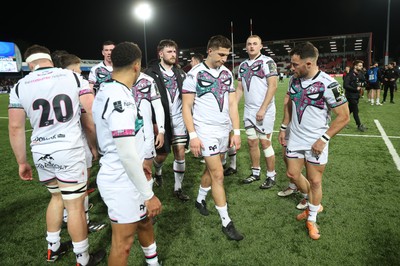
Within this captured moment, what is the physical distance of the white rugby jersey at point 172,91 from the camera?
461 centimetres

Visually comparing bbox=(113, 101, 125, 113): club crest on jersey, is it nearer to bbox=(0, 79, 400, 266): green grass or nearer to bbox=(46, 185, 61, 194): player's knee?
bbox=(46, 185, 61, 194): player's knee

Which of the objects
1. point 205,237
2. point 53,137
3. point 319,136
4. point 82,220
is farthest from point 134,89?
point 319,136

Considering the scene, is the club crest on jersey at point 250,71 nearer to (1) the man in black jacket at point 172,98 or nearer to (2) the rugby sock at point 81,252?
(1) the man in black jacket at point 172,98

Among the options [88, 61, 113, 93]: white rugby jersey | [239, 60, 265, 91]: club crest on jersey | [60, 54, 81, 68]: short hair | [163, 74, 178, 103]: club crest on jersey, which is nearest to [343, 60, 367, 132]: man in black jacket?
[239, 60, 265, 91]: club crest on jersey

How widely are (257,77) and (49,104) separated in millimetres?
3216

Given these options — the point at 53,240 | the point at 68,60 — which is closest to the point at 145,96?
the point at 68,60

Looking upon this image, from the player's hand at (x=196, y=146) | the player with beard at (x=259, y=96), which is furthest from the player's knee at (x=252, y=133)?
the player's hand at (x=196, y=146)

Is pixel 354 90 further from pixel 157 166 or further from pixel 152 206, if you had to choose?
pixel 152 206

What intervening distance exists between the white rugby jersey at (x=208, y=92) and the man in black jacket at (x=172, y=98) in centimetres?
116

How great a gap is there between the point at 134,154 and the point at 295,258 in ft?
6.88

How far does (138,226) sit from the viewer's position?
243 centimetres

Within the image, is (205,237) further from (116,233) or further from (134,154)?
(134,154)

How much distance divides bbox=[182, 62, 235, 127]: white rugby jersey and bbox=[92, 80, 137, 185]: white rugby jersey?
148cm

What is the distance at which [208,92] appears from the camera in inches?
136
